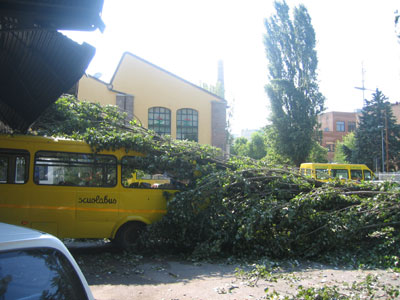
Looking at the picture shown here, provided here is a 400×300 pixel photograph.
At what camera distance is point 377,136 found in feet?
139

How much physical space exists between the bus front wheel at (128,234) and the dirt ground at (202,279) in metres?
0.58

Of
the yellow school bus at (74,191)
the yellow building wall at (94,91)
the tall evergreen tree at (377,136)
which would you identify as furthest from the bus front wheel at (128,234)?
the tall evergreen tree at (377,136)

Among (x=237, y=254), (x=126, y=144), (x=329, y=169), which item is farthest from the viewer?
(x=329, y=169)

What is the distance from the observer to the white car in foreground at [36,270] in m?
1.97

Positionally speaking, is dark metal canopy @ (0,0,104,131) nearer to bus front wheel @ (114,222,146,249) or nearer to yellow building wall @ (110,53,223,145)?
bus front wheel @ (114,222,146,249)

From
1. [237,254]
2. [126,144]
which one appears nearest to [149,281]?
[237,254]

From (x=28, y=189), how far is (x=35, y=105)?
1946mm

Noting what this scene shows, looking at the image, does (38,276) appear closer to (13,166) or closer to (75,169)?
(75,169)

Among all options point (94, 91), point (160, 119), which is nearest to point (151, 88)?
point (160, 119)

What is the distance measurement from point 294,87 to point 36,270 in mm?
33980

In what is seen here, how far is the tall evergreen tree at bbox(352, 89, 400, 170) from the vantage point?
138 feet

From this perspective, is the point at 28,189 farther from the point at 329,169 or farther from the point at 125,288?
the point at 329,169

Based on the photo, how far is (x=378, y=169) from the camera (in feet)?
140

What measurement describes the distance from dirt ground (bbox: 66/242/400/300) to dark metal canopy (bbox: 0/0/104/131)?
373cm
